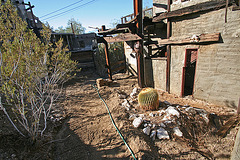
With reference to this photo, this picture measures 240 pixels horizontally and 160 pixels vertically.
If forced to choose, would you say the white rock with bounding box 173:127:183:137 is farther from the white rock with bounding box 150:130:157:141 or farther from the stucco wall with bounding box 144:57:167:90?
the stucco wall with bounding box 144:57:167:90

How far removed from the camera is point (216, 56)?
4746 millimetres

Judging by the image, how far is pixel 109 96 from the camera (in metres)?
6.43

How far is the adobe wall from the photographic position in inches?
170

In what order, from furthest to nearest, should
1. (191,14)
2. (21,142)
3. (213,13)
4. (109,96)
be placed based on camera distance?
(109,96) < (191,14) < (213,13) < (21,142)

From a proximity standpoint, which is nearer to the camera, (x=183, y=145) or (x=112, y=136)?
(x=183, y=145)

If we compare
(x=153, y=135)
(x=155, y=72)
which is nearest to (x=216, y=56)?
(x=155, y=72)

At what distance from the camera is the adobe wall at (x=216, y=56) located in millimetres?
4308

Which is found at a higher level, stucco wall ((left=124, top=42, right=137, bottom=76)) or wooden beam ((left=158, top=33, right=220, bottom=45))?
wooden beam ((left=158, top=33, right=220, bottom=45))

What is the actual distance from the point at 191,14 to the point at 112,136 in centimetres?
558

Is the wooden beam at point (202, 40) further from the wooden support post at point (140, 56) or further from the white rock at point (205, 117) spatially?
the white rock at point (205, 117)

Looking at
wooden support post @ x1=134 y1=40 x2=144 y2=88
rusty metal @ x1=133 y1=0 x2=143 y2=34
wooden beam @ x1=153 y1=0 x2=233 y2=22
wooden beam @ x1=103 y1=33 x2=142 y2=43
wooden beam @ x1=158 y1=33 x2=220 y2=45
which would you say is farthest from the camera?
wooden support post @ x1=134 y1=40 x2=144 y2=88

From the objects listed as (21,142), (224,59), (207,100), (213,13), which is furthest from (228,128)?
(21,142)

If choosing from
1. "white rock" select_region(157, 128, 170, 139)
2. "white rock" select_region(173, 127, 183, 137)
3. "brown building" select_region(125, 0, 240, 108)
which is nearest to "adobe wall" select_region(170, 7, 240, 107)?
"brown building" select_region(125, 0, 240, 108)

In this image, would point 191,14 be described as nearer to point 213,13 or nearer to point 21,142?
point 213,13
